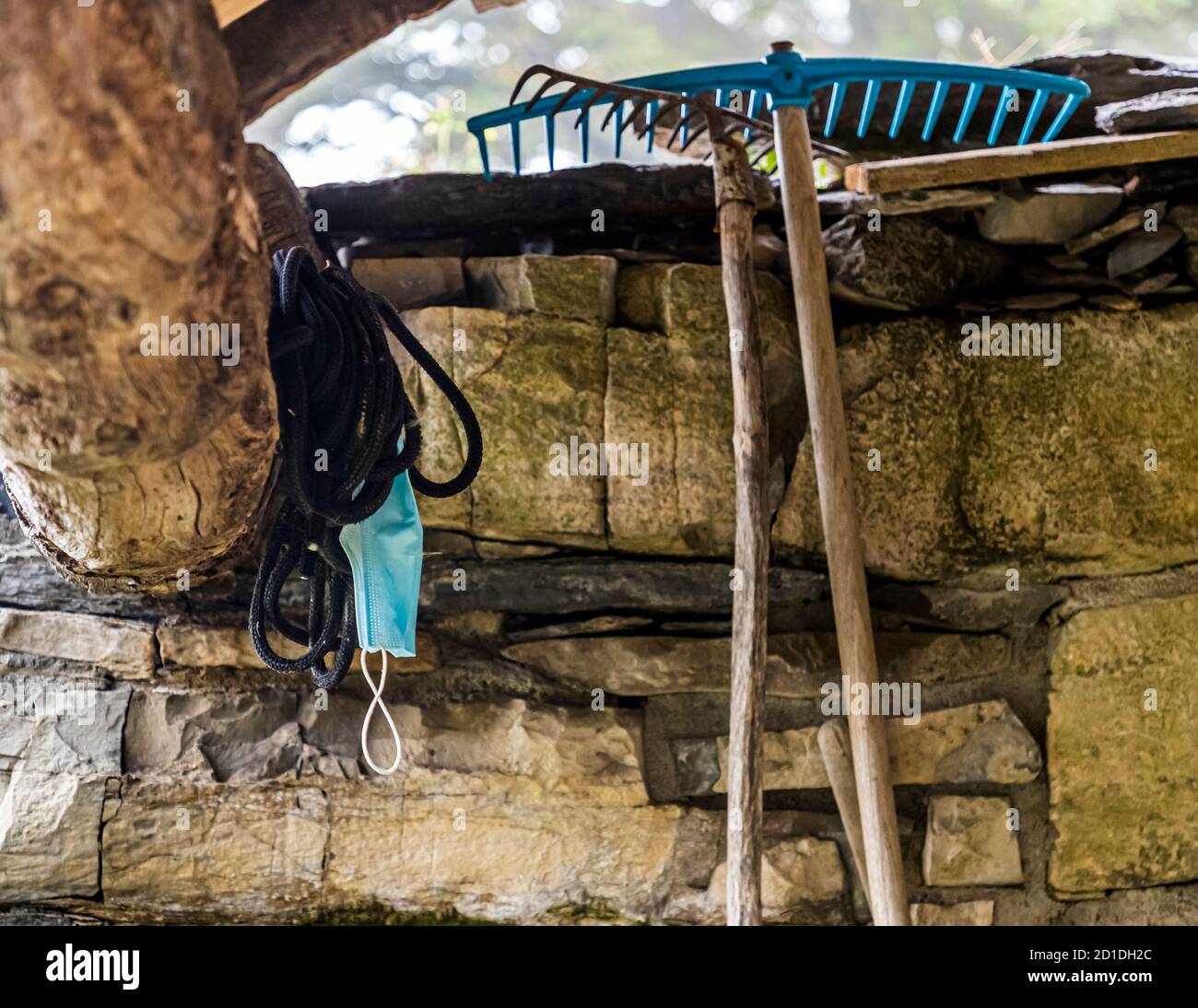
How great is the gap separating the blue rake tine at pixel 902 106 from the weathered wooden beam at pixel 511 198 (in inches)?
10.3

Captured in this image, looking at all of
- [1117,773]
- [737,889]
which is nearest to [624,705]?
[737,889]

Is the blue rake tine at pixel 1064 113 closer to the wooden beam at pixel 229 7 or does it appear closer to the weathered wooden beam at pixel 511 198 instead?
the weathered wooden beam at pixel 511 198

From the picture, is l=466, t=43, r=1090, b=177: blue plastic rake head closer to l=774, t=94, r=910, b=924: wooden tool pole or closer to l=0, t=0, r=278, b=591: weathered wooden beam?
l=774, t=94, r=910, b=924: wooden tool pole

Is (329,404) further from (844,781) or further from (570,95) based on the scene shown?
(844,781)

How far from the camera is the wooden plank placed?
191cm

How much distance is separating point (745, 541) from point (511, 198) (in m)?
0.78

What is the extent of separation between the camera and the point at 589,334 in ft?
6.72

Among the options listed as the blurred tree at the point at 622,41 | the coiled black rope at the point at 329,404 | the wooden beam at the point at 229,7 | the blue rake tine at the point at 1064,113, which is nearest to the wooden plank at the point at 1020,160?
the blue rake tine at the point at 1064,113

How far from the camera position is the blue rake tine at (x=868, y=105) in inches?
81.0

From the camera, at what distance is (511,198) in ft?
6.86

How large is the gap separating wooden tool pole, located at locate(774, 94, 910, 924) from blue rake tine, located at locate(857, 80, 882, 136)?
166mm

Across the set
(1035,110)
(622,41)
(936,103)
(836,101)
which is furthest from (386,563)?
(622,41)

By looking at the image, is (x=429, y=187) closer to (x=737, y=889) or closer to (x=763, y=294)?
(x=763, y=294)
